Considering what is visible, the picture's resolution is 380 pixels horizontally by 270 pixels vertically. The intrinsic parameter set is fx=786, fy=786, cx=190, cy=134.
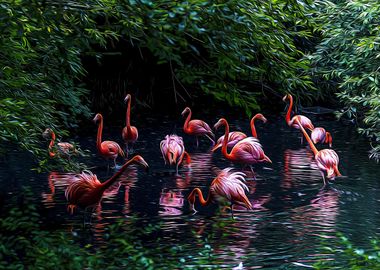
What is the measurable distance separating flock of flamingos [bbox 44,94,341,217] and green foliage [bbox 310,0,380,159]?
1.02 metres

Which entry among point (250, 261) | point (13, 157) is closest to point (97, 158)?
point (13, 157)

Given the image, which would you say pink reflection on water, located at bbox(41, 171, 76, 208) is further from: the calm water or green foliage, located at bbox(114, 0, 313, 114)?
green foliage, located at bbox(114, 0, 313, 114)

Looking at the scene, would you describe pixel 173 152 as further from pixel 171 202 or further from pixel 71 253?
pixel 71 253

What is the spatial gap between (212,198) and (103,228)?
1.34m

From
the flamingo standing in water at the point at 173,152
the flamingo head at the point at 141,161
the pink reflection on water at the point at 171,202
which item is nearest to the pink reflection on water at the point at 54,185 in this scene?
the pink reflection on water at the point at 171,202

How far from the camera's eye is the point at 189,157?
38.7ft

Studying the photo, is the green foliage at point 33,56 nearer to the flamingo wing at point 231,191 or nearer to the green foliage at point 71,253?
the green foliage at point 71,253

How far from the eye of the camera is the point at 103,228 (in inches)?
318

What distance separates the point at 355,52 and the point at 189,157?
400 centimetres

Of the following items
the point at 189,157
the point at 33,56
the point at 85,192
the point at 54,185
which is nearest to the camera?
the point at 33,56

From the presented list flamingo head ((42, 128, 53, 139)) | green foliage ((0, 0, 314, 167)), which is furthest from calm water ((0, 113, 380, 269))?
green foliage ((0, 0, 314, 167))

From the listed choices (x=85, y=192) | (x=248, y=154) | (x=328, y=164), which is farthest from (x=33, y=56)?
(x=328, y=164)

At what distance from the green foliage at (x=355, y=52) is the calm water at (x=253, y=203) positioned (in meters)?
0.88

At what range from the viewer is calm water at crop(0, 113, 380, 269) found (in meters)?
7.45
